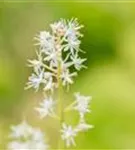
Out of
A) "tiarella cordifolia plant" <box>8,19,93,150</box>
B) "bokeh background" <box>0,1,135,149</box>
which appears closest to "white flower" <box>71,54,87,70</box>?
"tiarella cordifolia plant" <box>8,19,93,150</box>

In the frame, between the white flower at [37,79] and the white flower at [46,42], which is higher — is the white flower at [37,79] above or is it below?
below

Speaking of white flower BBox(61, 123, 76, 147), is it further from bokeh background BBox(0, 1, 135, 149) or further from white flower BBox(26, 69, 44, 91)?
bokeh background BBox(0, 1, 135, 149)

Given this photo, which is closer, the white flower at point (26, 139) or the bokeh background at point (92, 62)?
the white flower at point (26, 139)

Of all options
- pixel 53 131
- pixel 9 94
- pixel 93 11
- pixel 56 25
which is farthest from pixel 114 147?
pixel 56 25

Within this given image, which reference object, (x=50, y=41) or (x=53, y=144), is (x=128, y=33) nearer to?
(x=53, y=144)

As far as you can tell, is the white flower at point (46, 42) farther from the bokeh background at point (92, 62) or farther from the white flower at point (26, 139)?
the bokeh background at point (92, 62)

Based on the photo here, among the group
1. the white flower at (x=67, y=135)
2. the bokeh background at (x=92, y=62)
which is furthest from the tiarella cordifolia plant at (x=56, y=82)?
the bokeh background at (x=92, y=62)

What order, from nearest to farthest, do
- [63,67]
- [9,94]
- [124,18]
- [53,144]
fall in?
[63,67] → [53,144] → [9,94] → [124,18]
